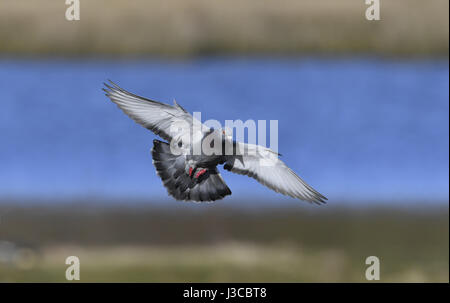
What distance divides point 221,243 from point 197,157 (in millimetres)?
2873

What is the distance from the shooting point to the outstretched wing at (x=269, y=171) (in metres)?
2.58

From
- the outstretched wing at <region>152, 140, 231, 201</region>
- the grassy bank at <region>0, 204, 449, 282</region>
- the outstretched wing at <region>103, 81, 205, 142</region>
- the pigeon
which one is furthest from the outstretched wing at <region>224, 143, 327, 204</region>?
the grassy bank at <region>0, 204, 449, 282</region>

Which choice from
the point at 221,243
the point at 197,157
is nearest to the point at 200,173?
the point at 197,157

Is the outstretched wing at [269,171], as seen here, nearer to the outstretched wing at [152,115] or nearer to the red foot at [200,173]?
the red foot at [200,173]

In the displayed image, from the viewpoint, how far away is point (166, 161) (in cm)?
263

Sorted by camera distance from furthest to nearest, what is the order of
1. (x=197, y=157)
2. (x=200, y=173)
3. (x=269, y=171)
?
(x=269, y=171), (x=200, y=173), (x=197, y=157)

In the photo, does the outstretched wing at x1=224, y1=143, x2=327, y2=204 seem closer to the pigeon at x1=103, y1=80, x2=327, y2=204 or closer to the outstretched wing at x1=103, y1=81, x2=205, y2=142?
the pigeon at x1=103, y1=80, x2=327, y2=204

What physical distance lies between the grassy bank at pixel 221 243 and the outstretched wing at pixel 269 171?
2.17 meters

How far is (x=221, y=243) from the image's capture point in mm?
5168

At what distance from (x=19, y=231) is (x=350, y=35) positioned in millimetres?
4129

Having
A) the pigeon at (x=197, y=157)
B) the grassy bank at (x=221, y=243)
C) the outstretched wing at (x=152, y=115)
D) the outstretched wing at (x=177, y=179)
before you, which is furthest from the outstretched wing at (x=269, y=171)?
the grassy bank at (x=221, y=243)

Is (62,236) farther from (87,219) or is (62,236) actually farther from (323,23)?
(323,23)

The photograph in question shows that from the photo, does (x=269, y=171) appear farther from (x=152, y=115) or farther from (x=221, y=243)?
(x=221, y=243)

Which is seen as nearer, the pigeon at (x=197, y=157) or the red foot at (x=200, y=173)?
the pigeon at (x=197, y=157)
